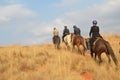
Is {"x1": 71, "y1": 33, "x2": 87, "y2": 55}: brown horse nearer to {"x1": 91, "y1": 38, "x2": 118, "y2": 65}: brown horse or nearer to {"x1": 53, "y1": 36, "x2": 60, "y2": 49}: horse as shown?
{"x1": 53, "y1": 36, "x2": 60, "y2": 49}: horse

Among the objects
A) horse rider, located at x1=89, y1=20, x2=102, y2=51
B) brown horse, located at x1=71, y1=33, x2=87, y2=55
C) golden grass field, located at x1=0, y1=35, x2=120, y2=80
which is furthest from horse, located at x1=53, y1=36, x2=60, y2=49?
horse rider, located at x1=89, y1=20, x2=102, y2=51

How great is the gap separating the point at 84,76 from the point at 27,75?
298 centimetres

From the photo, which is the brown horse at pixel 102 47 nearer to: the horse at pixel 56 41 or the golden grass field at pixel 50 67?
the golden grass field at pixel 50 67

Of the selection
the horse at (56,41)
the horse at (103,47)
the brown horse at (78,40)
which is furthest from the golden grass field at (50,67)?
the horse at (56,41)

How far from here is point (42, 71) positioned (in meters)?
17.9

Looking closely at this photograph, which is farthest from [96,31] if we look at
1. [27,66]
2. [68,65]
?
[27,66]

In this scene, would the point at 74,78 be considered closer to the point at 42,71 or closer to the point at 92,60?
the point at 42,71

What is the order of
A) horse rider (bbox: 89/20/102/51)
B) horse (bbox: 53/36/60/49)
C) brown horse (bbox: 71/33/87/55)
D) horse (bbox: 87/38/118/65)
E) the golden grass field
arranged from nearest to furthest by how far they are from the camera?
the golden grass field < horse (bbox: 87/38/118/65) < horse rider (bbox: 89/20/102/51) < brown horse (bbox: 71/33/87/55) < horse (bbox: 53/36/60/49)

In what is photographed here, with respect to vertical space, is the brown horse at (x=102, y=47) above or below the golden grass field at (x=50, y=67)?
above

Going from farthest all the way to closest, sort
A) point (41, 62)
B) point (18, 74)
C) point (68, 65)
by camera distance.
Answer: point (41, 62) < point (68, 65) < point (18, 74)

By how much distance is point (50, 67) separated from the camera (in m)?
18.8

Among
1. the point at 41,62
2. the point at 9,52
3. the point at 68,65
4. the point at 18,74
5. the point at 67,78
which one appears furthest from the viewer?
the point at 9,52

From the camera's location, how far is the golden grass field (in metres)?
17.0

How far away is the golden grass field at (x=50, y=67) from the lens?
17016 millimetres
